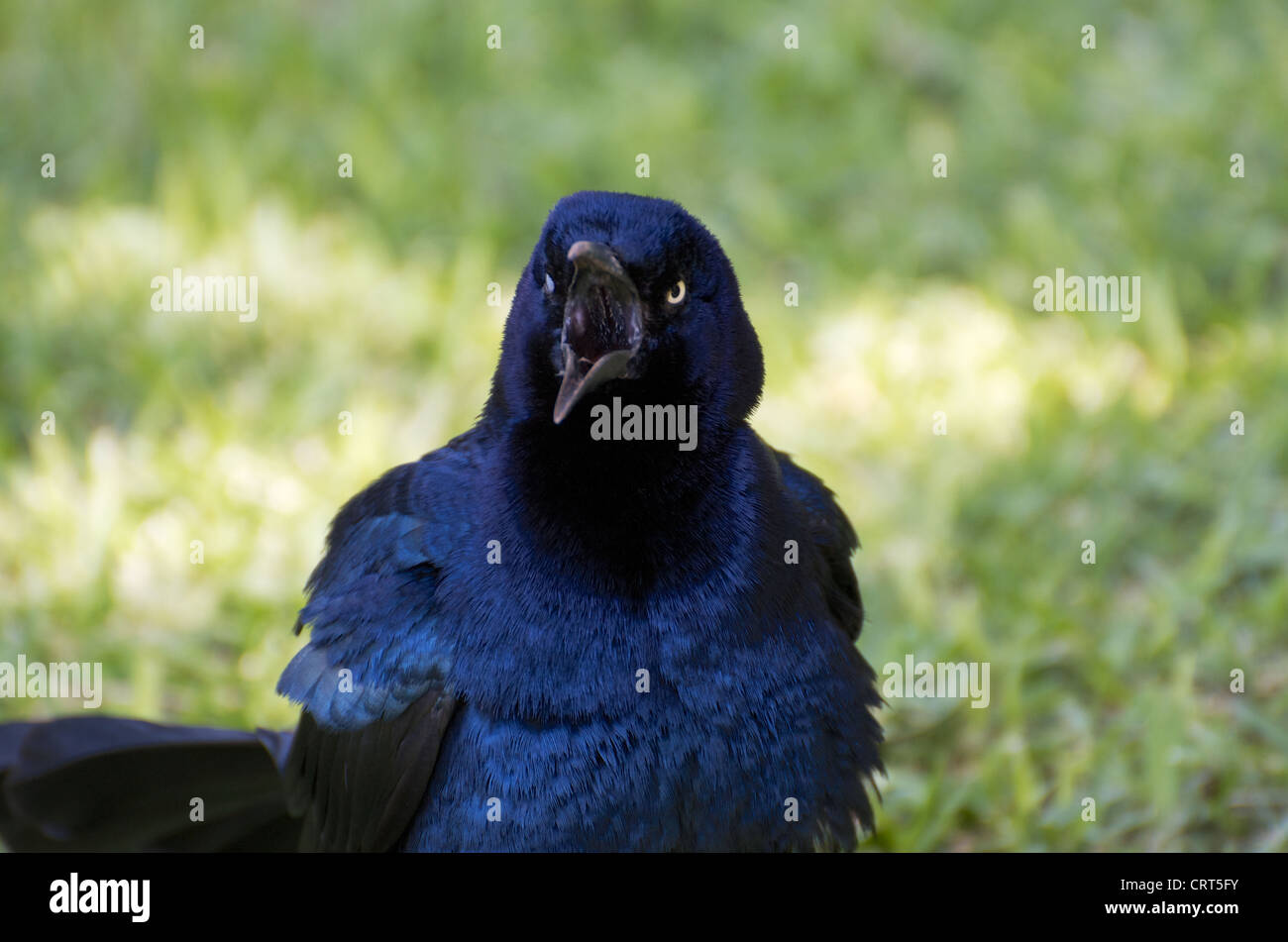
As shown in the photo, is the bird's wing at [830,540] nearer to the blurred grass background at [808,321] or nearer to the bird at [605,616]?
the bird at [605,616]

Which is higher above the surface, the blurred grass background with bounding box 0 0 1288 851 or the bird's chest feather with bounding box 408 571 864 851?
the blurred grass background with bounding box 0 0 1288 851

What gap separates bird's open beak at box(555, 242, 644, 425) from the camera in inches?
104

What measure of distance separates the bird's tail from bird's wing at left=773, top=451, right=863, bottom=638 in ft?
4.58

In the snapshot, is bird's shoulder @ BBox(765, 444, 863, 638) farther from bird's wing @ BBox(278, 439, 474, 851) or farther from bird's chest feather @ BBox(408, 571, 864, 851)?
bird's wing @ BBox(278, 439, 474, 851)

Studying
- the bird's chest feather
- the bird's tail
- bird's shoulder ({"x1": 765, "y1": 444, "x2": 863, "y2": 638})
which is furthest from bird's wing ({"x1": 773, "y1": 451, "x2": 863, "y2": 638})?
the bird's tail

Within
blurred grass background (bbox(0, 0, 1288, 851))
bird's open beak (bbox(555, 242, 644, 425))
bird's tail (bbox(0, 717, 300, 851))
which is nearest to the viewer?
bird's open beak (bbox(555, 242, 644, 425))

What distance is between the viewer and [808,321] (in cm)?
553

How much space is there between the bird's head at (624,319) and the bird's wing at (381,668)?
36 centimetres

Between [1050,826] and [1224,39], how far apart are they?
181 inches

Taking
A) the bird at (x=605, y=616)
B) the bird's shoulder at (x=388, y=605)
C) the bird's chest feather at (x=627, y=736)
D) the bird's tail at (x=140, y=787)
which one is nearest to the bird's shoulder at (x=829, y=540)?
the bird at (x=605, y=616)

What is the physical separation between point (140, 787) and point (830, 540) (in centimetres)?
180

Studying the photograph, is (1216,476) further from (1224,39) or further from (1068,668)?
(1224,39)

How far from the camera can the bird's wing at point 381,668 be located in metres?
2.94
